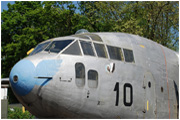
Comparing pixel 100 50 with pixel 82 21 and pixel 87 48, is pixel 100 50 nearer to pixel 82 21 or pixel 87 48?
pixel 87 48

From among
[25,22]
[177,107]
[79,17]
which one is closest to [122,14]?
[79,17]

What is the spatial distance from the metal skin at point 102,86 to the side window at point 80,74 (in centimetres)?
9

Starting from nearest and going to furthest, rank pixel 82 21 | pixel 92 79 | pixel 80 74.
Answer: pixel 80 74
pixel 92 79
pixel 82 21

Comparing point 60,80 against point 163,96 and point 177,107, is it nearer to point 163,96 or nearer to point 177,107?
point 163,96

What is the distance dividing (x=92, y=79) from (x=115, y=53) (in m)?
1.26

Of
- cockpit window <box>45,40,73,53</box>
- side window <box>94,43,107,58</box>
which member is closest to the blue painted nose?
cockpit window <box>45,40,73,53</box>

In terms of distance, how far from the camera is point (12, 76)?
20.7ft

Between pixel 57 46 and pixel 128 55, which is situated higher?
pixel 57 46

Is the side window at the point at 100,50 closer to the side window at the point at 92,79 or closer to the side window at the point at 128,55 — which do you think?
the side window at the point at 92,79

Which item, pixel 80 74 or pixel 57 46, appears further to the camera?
pixel 57 46

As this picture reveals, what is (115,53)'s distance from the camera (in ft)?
24.1

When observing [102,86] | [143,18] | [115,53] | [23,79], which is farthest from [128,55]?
[143,18]

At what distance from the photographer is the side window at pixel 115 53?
23.7 feet

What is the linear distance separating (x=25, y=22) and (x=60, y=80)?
26132mm
